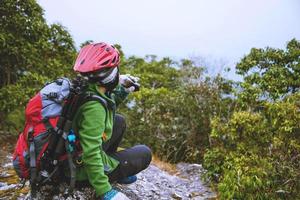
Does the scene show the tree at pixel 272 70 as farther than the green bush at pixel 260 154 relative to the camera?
Yes

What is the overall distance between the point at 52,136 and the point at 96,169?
43cm

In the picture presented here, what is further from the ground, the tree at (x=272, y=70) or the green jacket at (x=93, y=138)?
the tree at (x=272, y=70)

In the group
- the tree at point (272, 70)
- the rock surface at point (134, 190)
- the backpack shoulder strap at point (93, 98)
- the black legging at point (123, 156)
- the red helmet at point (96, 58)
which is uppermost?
the tree at point (272, 70)

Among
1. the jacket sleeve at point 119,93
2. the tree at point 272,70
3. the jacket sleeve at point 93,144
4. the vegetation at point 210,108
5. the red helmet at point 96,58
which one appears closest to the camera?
the jacket sleeve at point 93,144

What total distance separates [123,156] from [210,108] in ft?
26.6

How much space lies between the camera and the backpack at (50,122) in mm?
3424

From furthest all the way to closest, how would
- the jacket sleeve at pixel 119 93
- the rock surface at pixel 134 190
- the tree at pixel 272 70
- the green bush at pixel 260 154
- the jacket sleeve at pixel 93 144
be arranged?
the tree at pixel 272 70, the green bush at pixel 260 154, the jacket sleeve at pixel 119 93, the rock surface at pixel 134 190, the jacket sleeve at pixel 93 144

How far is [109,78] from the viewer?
3.69 metres

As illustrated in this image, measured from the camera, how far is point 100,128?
3.47m

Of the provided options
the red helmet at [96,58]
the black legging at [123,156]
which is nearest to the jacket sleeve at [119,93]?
the black legging at [123,156]

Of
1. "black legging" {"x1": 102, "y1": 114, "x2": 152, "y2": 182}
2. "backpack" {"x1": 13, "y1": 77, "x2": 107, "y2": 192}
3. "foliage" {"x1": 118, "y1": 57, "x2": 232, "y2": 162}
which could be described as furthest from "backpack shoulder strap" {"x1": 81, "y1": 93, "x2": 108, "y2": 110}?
"foliage" {"x1": 118, "y1": 57, "x2": 232, "y2": 162}

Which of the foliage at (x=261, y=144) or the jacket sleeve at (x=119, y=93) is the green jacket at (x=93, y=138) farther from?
the foliage at (x=261, y=144)

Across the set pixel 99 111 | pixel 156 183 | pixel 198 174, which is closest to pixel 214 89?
pixel 198 174

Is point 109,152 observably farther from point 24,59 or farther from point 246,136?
point 24,59
